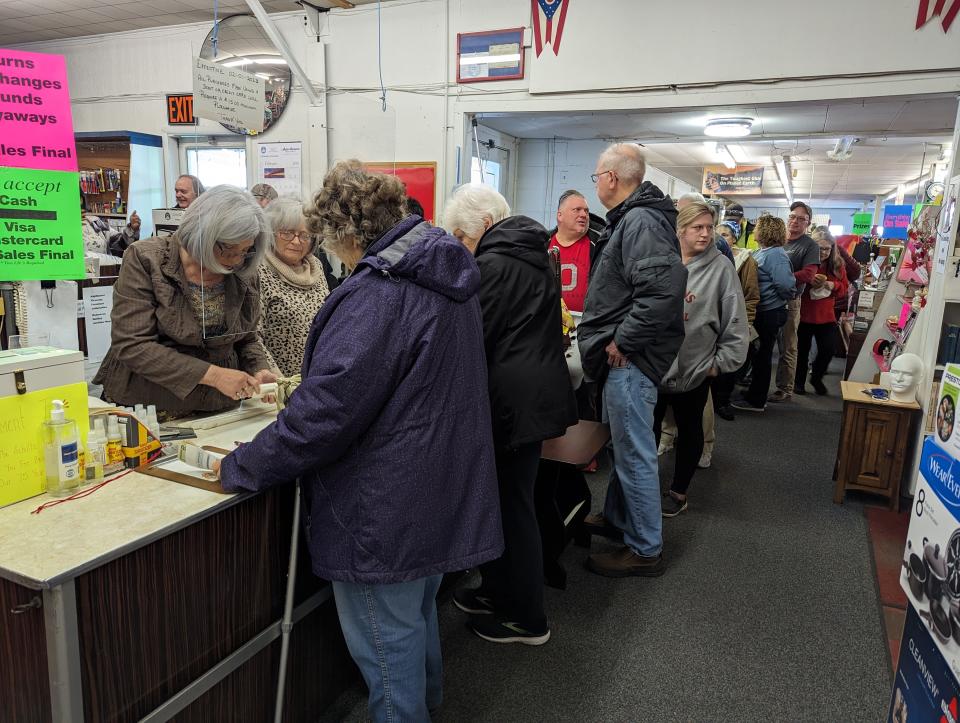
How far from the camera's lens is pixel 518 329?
201 centimetres

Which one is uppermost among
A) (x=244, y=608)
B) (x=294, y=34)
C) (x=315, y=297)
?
(x=294, y=34)

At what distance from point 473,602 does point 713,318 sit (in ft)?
5.47

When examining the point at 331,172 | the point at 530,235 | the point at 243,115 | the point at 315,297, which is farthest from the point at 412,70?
the point at 331,172

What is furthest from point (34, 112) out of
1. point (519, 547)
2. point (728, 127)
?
point (728, 127)

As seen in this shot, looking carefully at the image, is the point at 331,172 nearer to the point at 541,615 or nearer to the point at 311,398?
the point at 311,398

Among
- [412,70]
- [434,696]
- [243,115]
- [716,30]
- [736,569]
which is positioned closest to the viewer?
[434,696]

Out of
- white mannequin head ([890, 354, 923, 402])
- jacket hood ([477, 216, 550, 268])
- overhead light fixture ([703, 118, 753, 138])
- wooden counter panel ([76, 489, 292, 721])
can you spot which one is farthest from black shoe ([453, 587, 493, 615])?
overhead light fixture ([703, 118, 753, 138])

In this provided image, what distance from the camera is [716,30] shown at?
3.95 m

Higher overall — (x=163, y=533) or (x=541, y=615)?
(x=163, y=533)

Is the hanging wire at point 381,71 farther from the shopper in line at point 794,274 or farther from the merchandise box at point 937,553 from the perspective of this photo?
the merchandise box at point 937,553

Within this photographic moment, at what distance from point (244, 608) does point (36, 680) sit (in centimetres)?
43

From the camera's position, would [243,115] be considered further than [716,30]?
No

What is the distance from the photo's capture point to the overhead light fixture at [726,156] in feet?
26.8

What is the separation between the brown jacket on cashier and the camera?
1845 millimetres
